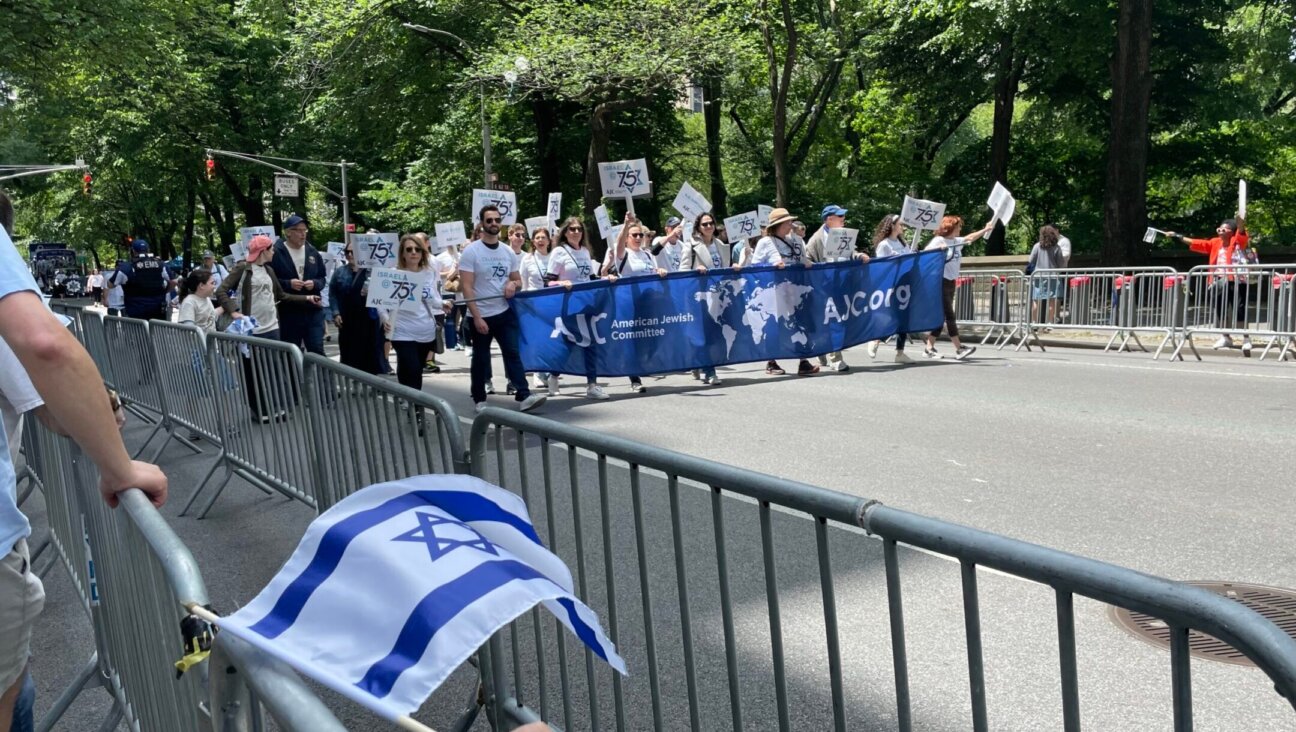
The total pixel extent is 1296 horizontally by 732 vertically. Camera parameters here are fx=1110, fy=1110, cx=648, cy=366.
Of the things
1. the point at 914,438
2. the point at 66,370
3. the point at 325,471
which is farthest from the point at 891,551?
the point at 914,438

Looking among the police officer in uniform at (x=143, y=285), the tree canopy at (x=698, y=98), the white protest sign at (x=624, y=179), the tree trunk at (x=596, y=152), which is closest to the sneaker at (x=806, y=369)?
the white protest sign at (x=624, y=179)

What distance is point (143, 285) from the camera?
1661 centimetres

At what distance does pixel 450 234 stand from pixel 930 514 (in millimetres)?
11926

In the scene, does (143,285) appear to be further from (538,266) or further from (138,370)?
(138,370)

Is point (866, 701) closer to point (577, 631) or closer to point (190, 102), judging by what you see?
point (577, 631)

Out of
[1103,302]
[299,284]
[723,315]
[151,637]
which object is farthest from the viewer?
[1103,302]

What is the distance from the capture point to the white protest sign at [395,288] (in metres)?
10.0

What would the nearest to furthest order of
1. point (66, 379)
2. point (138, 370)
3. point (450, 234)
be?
point (66, 379) < point (138, 370) < point (450, 234)

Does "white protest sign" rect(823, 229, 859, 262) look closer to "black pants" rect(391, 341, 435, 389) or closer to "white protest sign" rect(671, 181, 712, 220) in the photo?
"white protest sign" rect(671, 181, 712, 220)

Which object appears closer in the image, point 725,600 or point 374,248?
point 725,600

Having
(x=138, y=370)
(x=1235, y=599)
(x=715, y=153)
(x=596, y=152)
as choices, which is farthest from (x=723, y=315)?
(x=715, y=153)

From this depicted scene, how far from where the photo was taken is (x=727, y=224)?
1639cm

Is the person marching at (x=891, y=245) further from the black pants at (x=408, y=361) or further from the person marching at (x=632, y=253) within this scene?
the black pants at (x=408, y=361)

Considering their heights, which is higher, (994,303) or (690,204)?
(690,204)
